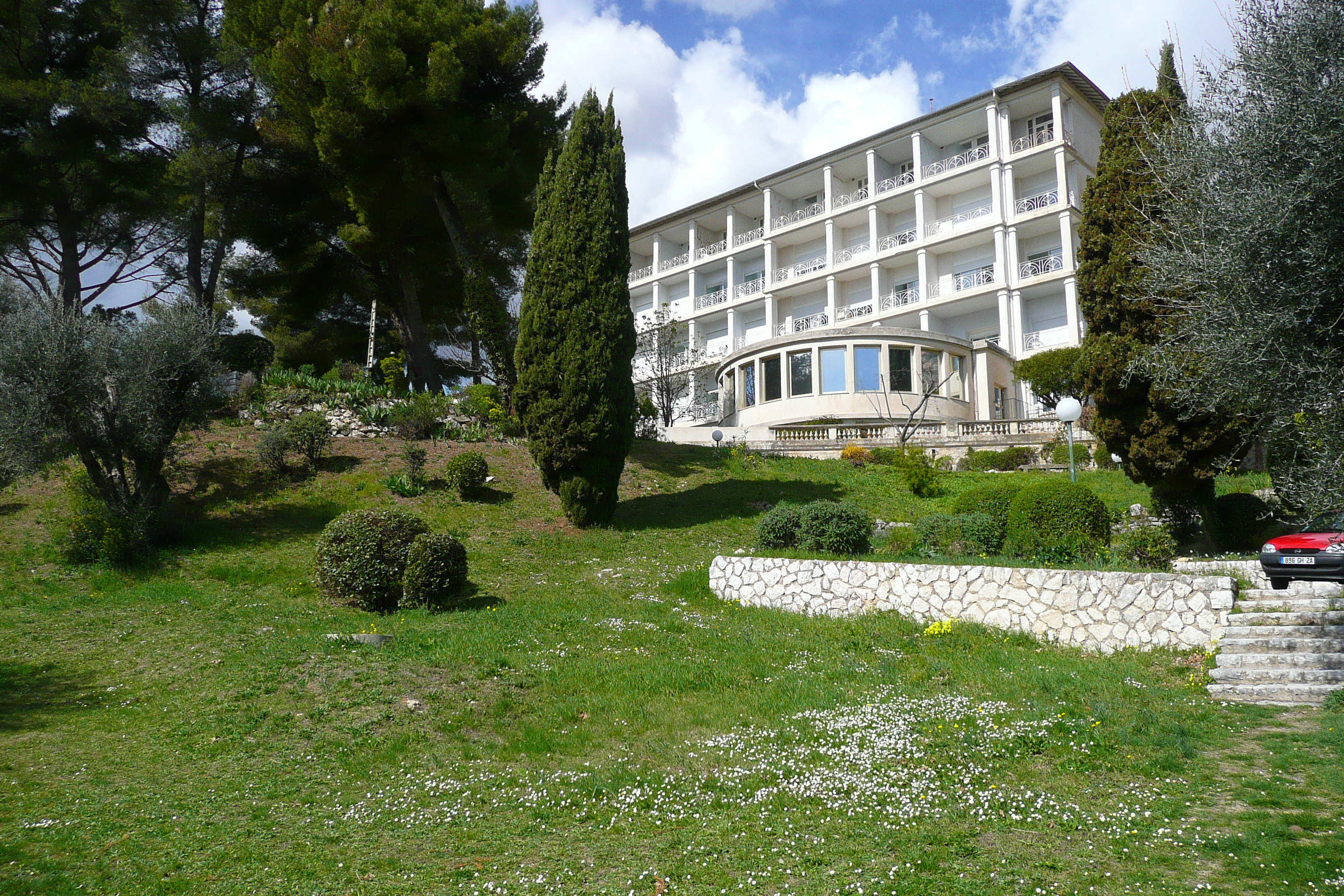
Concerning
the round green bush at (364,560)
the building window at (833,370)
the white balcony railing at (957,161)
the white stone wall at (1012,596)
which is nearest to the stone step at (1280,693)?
→ the white stone wall at (1012,596)

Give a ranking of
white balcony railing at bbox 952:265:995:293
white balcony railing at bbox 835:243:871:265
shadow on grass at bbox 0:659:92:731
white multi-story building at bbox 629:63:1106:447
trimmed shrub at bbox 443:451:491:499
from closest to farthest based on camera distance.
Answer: shadow on grass at bbox 0:659:92:731, trimmed shrub at bbox 443:451:491:499, white multi-story building at bbox 629:63:1106:447, white balcony railing at bbox 952:265:995:293, white balcony railing at bbox 835:243:871:265

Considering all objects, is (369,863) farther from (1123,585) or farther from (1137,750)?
(1123,585)

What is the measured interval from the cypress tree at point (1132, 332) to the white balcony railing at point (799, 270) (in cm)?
3282

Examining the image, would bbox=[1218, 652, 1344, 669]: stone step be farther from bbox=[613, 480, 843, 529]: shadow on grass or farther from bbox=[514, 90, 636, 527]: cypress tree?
bbox=[514, 90, 636, 527]: cypress tree

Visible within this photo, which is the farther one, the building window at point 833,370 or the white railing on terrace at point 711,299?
the white railing on terrace at point 711,299

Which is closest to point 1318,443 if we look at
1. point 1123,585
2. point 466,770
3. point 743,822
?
point 1123,585

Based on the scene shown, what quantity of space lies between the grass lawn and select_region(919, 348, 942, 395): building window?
74.8 ft

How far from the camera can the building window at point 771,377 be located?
35.6m

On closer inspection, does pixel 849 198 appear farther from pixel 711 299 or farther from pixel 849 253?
pixel 711 299

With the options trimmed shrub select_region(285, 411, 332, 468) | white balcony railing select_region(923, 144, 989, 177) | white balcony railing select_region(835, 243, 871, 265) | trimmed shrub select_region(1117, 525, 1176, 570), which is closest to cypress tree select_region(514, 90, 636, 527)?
trimmed shrub select_region(285, 411, 332, 468)

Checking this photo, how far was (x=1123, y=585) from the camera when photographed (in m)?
10.6

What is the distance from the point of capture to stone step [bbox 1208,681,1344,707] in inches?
324

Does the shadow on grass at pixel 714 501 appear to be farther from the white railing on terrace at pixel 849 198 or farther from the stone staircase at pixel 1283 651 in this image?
the white railing on terrace at pixel 849 198

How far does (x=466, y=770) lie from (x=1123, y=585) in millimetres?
8586
